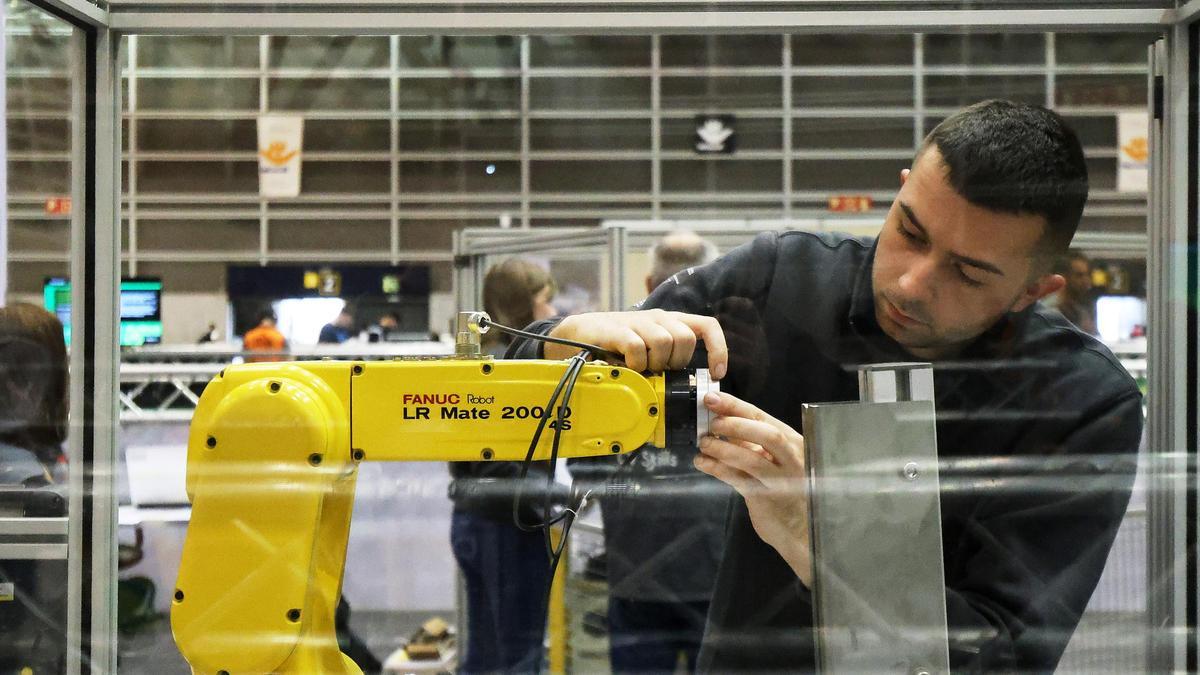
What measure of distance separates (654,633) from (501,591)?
344 mm

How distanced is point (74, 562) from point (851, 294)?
110 centimetres

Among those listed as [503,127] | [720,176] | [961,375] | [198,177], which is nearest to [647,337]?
[961,375]

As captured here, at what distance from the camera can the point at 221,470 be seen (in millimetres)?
803

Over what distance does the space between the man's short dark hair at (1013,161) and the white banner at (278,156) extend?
45.0 inches

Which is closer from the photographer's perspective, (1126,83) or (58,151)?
(58,151)

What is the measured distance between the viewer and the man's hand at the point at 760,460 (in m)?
0.86

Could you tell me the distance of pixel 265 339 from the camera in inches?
53.2

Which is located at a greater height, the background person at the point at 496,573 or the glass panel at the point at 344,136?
the glass panel at the point at 344,136

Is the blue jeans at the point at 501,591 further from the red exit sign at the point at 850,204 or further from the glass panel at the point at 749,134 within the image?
the glass panel at the point at 749,134

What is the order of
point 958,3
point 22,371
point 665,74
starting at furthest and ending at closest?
point 665,74 < point 22,371 < point 958,3

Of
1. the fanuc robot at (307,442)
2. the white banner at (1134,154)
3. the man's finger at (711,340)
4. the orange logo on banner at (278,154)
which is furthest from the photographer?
the orange logo on banner at (278,154)

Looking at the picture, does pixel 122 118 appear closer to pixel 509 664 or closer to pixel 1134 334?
pixel 509 664

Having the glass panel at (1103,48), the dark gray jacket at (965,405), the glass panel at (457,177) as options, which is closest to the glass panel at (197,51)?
the glass panel at (457,177)

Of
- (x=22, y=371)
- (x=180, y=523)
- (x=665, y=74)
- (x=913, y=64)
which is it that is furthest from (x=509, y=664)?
(x=913, y=64)
